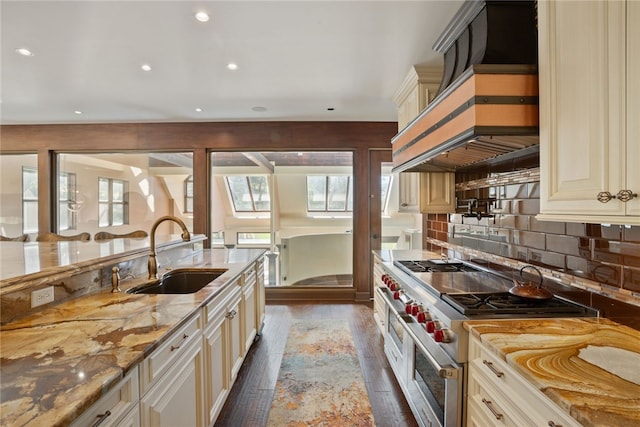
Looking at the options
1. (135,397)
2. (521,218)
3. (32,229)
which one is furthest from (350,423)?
(32,229)

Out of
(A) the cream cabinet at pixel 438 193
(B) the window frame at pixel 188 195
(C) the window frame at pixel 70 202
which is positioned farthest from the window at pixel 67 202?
(A) the cream cabinet at pixel 438 193

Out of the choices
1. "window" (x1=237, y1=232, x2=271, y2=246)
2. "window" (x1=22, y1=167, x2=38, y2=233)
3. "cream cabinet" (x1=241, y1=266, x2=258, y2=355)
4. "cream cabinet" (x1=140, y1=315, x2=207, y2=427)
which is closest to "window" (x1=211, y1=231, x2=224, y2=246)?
"window" (x1=237, y1=232, x2=271, y2=246)

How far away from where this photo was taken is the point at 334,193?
6625 mm

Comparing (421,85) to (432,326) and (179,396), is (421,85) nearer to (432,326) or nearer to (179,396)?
(432,326)

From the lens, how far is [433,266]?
2441 mm

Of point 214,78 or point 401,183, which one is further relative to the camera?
point 401,183

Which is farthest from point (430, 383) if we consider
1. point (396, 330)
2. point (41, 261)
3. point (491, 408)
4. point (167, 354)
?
point (41, 261)

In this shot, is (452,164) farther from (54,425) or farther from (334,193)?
(334,193)

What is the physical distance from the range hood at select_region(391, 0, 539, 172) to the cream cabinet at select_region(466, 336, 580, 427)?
965mm

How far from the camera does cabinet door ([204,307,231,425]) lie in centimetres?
170

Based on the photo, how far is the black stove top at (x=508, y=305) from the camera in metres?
1.39

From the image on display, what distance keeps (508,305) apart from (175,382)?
156 centimetres

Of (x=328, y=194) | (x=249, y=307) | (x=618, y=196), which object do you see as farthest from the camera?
(x=328, y=194)

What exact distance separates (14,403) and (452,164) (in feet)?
8.45
